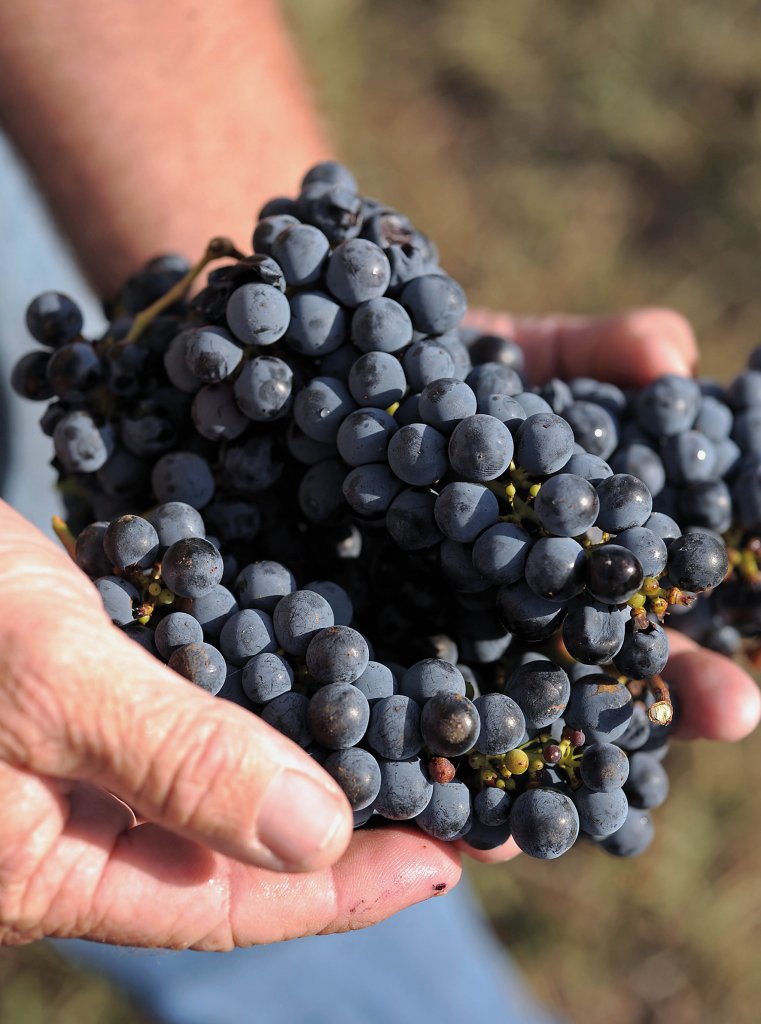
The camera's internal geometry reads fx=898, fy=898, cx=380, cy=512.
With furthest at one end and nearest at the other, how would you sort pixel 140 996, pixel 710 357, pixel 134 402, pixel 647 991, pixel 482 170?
pixel 482 170
pixel 710 357
pixel 647 991
pixel 140 996
pixel 134 402

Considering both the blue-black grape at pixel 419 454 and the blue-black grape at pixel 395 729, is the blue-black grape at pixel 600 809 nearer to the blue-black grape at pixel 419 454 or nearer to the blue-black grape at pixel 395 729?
the blue-black grape at pixel 395 729

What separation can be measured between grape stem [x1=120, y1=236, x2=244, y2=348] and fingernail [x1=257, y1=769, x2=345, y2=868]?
784mm

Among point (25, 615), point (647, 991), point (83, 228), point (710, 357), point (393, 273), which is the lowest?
point (647, 991)

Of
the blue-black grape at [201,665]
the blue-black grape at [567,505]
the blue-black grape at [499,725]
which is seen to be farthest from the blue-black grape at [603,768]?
the blue-black grape at [201,665]

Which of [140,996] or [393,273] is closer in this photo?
[393,273]

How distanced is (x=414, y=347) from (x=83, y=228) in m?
1.60

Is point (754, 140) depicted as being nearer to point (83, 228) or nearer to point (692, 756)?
point (692, 756)

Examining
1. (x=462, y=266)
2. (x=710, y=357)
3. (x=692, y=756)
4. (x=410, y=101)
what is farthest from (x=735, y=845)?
(x=410, y=101)

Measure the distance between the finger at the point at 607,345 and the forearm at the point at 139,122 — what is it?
0.84 meters

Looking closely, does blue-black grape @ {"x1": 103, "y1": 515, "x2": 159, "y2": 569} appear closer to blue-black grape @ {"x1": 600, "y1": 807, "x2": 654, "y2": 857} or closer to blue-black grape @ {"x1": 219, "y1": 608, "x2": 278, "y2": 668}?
blue-black grape @ {"x1": 219, "y1": 608, "x2": 278, "y2": 668}

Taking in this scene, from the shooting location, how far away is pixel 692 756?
3.50 meters

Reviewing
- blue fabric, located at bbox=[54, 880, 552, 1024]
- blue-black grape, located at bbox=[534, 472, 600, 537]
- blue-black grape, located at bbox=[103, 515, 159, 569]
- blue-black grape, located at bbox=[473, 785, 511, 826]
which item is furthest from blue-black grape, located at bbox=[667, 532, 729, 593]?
blue fabric, located at bbox=[54, 880, 552, 1024]

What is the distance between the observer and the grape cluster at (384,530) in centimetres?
123

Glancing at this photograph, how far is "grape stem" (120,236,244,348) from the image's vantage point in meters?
1.50
